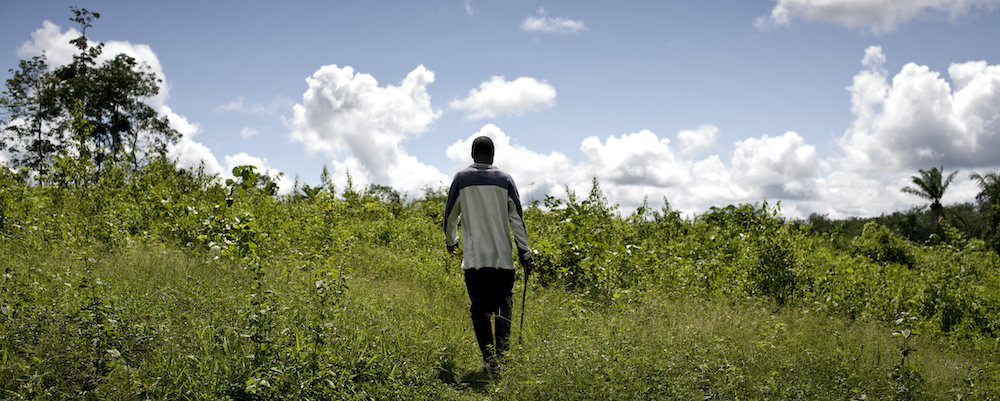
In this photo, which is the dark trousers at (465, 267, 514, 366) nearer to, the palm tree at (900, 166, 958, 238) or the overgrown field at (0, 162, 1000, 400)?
the overgrown field at (0, 162, 1000, 400)

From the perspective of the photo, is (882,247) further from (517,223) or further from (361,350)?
(361,350)

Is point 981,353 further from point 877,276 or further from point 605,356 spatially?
point 605,356

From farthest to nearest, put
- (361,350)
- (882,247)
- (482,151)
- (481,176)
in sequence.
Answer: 1. (882,247)
2. (482,151)
3. (481,176)
4. (361,350)

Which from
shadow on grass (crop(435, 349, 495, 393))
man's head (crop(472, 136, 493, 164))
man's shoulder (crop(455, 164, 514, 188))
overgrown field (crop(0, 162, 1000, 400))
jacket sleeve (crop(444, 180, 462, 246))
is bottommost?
shadow on grass (crop(435, 349, 495, 393))

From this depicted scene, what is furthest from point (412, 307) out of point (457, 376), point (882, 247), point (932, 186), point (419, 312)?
point (932, 186)

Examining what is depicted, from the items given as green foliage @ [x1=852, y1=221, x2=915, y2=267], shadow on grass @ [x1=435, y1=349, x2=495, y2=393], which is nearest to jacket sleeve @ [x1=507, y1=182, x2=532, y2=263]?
shadow on grass @ [x1=435, y1=349, x2=495, y2=393]

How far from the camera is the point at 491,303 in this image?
4543 millimetres

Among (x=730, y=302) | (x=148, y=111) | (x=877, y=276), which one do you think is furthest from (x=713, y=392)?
(x=148, y=111)

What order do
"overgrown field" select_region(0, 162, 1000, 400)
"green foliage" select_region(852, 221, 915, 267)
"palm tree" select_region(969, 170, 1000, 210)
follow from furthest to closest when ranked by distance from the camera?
"palm tree" select_region(969, 170, 1000, 210) < "green foliage" select_region(852, 221, 915, 267) < "overgrown field" select_region(0, 162, 1000, 400)

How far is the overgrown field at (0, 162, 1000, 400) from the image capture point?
3586mm

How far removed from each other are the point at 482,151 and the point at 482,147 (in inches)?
1.3

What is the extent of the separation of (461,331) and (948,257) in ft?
28.6

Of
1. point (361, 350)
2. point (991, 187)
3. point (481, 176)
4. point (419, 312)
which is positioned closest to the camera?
point (361, 350)

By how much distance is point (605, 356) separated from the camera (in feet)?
12.1
